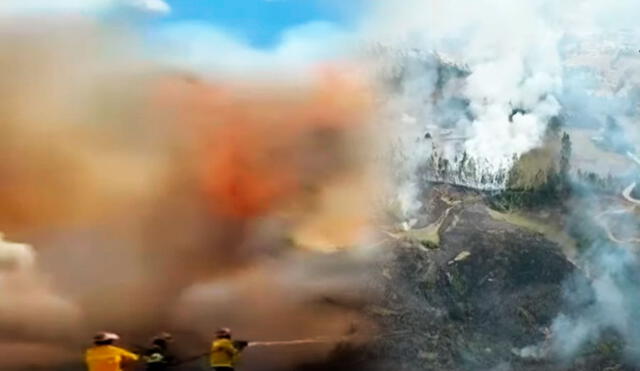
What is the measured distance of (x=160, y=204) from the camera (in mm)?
8055

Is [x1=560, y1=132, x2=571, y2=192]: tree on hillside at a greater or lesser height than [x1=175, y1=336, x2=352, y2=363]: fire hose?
greater

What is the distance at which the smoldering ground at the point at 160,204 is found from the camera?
790 cm

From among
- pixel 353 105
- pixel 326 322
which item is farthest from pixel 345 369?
pixel 353 105

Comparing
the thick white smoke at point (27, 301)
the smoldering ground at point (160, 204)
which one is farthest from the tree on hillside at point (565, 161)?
the thick white smoke at point (27, 301)

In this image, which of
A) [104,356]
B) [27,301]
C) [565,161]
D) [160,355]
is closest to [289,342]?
[160,355]

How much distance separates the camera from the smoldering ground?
7.90m

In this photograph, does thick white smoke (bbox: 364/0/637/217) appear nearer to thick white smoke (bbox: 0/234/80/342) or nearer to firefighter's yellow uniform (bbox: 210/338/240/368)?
firefighter's yellow uniform (bbox: 210/338/240/368)

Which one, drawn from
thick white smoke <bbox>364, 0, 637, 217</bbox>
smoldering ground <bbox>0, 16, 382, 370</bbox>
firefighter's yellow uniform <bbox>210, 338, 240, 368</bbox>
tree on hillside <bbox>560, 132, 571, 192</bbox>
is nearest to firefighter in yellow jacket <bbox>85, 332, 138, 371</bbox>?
firefighter's yellow uniform <bbox>210, 338, 240, 368</bbox>

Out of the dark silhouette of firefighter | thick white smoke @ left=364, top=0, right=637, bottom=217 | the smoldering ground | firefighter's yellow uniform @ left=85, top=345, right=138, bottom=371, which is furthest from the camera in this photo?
thick white smoke @ left=364, top=0, right=637, bottom=217

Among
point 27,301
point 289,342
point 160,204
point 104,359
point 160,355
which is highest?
point 160,204

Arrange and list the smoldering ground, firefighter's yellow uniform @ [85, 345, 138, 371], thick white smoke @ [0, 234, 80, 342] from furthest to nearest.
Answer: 1. the smoldering ground
2. thick white smoke @ [0, 234, 80, 342]
3. firefighter's yellow uniform @ [85, 345, 138, 371]

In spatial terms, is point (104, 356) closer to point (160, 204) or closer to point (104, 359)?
point (104, 359)

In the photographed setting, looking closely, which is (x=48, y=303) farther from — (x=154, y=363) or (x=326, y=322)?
(x=326, y=322)

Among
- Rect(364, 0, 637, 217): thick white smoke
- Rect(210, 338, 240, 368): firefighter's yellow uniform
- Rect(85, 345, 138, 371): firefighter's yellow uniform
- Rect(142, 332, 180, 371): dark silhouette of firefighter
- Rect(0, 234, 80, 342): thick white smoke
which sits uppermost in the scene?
Rect(364, 0, 637, 217): thick white smoke
